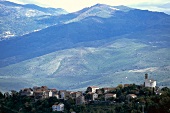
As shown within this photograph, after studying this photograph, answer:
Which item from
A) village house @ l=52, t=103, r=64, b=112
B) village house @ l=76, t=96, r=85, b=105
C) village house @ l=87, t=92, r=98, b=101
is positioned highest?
village house @ l=87, t=92, r=98, b=101

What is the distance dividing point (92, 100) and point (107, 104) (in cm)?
564

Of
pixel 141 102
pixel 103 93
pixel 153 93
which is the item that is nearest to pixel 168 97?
pixel 141 102

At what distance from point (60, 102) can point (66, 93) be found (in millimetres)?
10061

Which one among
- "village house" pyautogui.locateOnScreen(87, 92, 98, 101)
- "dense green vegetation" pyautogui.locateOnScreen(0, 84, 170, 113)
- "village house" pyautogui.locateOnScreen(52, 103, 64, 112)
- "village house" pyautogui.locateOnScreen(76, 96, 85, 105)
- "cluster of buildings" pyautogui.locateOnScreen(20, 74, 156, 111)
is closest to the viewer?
"dense green vegetation" pyautogui.locateOnScreen(0, 84, 170, 113)

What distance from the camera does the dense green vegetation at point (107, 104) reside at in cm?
8344

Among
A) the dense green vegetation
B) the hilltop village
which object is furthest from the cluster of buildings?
the dense green vegetation

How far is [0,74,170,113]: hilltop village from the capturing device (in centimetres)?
8656

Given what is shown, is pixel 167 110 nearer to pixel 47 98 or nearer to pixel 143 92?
pixel 143 92

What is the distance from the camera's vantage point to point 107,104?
315ft

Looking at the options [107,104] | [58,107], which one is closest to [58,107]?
[58,107]

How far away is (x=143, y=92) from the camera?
324 feet

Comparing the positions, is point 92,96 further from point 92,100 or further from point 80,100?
point 80,100

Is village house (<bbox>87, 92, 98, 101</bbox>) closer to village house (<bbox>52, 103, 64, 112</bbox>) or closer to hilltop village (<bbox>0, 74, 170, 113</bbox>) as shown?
hilltop village (<bbox>0, 74, 170, 113</bbox>)

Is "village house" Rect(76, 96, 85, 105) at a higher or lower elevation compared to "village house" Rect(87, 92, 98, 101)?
lower
